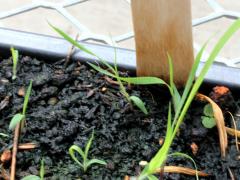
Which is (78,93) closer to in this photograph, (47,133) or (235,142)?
(47,133)

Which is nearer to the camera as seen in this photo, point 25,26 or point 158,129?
point 158,129

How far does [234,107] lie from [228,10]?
526 millimetres

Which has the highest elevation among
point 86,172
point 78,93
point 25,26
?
point 25,26

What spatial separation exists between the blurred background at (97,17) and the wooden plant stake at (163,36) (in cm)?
43

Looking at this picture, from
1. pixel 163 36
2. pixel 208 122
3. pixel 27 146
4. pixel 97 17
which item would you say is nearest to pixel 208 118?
pixel 208 122

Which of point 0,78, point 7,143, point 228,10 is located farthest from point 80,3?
point 7,143

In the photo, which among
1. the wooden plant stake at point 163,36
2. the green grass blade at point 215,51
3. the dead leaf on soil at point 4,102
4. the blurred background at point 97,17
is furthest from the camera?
the blurred background at point 97,17

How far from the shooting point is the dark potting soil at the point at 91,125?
69 centimetres

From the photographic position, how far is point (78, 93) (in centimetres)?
78

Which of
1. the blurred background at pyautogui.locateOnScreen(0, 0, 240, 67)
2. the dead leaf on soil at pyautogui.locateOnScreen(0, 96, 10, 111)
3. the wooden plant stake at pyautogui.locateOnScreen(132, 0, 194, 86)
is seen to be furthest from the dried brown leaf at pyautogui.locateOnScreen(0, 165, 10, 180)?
the blurred background at pyautogui.locateOnScreen(0, 0, 240, 67)

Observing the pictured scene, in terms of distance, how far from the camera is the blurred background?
3.88 ft

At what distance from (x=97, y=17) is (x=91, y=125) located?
0.55m

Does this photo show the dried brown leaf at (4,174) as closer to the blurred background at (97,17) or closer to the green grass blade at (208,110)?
the green grass blade at (208,110)

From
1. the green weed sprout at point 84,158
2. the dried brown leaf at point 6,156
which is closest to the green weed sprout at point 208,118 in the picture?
the green weed sprout at point 84,158
